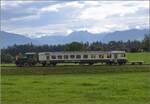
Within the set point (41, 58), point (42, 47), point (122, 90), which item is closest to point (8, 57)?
point (41, 58)

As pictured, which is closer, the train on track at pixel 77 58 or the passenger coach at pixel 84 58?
the train on track at pixel 77 58

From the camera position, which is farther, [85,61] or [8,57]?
[8,57]

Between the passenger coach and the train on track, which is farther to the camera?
the passenger coach

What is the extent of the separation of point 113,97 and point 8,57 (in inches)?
2881

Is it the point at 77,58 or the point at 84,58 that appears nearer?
the point at 84,58

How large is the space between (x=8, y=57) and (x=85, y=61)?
27148 millimetres

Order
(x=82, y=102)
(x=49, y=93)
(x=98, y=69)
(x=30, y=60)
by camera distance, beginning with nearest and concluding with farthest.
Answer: (x=82, y=102)
(x=49, y=93)
(x=98, y=69)
(x=30, y=60)

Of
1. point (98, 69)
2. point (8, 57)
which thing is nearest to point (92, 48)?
point (8, 57)

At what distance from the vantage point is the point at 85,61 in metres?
69.2

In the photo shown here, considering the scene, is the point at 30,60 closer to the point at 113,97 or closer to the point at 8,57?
the point at 8,57

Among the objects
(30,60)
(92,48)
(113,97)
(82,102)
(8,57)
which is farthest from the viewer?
(92,48)

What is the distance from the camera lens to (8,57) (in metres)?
91.1

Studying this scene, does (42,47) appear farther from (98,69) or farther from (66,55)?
(98,69)

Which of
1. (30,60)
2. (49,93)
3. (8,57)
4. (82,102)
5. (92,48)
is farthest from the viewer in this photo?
(92,48)
